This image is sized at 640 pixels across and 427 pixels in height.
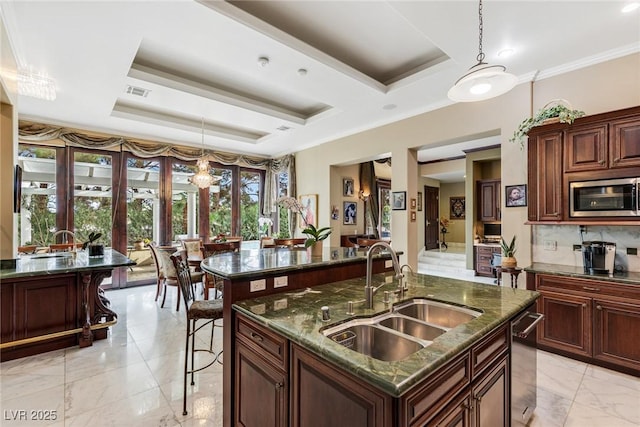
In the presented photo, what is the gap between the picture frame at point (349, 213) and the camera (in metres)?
6.92

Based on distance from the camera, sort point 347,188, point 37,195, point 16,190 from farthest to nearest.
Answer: point 347,188 < point 37,195 < point 16,190

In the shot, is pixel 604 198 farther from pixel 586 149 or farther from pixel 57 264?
Result: pixel 57 264

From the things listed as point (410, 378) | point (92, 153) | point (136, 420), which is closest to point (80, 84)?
point (92, 153)

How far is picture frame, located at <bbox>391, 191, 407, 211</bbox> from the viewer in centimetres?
489

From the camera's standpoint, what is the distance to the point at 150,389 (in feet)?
8.14

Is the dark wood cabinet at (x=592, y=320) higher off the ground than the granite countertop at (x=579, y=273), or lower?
lower

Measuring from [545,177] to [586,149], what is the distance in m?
0.42

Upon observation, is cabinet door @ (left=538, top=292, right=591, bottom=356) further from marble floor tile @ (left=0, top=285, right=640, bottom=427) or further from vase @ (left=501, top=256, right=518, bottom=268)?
vase @ (left=501, top=256, right=518, bottom=268)

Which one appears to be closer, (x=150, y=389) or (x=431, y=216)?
(x=150, y=389)

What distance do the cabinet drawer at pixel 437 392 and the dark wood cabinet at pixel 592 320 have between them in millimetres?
2409

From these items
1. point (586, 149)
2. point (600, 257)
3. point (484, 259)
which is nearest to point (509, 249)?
point (600, 257)

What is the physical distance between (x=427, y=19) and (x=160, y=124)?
4781 mm

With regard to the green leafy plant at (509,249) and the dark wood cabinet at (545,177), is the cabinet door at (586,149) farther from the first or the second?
the green leafy plant at (509,249)

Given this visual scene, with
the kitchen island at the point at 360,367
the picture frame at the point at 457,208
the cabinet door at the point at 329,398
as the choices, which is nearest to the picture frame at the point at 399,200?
the kitchen island at the point at 360,367
